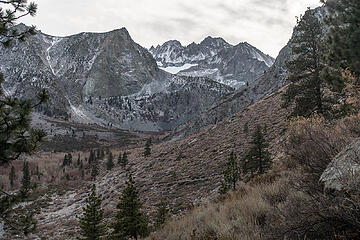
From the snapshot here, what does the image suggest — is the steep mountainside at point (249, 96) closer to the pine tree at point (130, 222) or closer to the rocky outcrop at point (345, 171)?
the pine tree at point (130, 222)

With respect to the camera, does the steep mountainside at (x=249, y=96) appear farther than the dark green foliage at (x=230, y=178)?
Yes

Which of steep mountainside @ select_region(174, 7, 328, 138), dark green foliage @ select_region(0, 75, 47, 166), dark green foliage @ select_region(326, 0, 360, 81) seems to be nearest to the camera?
dark green foliage @ select_region(0, 75, 47, 166)

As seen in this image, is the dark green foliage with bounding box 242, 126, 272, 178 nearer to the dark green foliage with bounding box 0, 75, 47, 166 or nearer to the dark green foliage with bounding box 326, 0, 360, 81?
the dark green foliage with bounding box 326, 0, 360, 81

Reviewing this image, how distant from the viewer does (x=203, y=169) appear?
28.5m

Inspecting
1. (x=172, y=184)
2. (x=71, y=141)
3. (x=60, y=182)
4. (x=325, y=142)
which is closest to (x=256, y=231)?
(x=325, y=142)

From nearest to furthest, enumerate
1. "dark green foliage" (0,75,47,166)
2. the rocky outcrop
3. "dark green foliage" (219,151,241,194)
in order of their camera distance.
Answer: the rocky outcrop, "dark green foliage" (0,75,47,166), "dark green foliage" (219,151,241,194)

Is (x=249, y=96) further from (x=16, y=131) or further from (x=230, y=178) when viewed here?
(x=16, y=131)

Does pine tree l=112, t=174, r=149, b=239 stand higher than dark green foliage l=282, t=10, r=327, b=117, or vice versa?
dark green foliage l=282, t=10, r=327, b=117

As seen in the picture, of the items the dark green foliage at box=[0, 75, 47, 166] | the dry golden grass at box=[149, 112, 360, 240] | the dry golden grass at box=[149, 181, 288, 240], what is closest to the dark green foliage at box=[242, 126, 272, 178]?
the dry golden grass at box=[149, 112, 360, 240]

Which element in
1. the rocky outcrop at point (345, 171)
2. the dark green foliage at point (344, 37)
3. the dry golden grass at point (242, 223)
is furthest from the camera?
the dark green foliage at point (344, 37)

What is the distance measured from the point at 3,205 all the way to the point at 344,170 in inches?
287

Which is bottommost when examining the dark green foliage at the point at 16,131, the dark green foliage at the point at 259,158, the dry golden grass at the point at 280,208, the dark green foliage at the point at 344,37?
the dark green foliage at the point at 259,158

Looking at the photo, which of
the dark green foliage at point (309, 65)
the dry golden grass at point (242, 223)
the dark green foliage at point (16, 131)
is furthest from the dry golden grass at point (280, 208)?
the dark green foliage at point (309, 65)

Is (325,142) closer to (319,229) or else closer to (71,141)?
(319,229)
